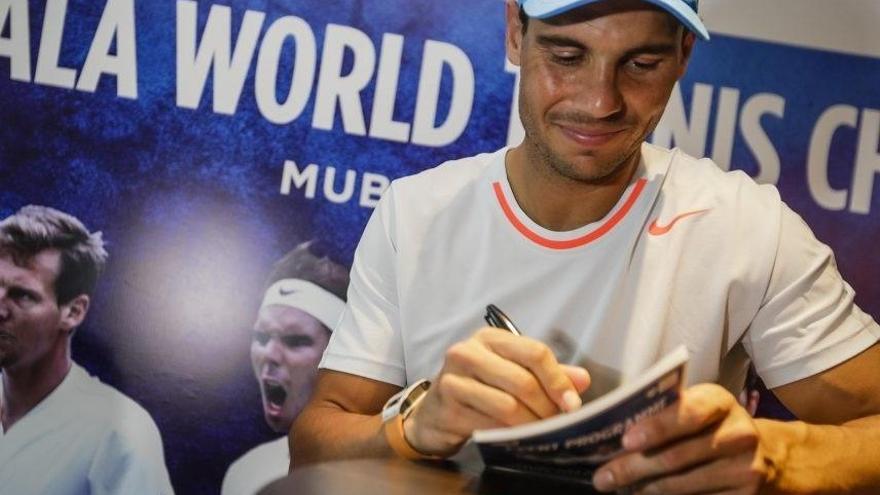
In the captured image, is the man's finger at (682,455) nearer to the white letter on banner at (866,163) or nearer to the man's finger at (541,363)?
the man's finger at (541,363)

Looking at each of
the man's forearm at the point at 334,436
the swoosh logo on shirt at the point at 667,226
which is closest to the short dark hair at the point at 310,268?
the man's forearm at the point at 334,436

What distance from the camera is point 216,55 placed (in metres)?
2.15

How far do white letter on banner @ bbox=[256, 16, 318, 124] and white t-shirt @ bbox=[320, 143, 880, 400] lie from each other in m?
0.48

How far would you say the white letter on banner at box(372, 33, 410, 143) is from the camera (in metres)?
2.17

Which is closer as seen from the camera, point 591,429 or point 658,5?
point 591,429

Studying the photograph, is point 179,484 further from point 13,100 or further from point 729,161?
point 729,161

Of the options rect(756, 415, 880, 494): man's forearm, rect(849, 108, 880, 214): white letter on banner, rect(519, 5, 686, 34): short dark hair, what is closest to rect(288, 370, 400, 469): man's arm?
rect(756, 415, 880, 494): man's forearm

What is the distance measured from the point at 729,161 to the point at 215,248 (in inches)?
41.1

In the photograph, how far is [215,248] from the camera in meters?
2.18

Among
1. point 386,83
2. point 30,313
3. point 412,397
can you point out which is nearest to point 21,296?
point 30,313

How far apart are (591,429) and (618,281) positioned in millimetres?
620

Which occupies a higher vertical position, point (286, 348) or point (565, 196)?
point (565, 196)

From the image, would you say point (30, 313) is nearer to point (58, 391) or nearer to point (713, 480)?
point (58, 391)

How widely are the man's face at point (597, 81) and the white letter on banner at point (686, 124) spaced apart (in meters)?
0.60
